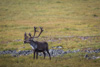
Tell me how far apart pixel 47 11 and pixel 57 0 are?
23599mm

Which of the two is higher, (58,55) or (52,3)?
(52,3)

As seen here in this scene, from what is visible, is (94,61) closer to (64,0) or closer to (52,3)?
(52,3)

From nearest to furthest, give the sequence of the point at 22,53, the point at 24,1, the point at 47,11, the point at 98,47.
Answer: the point at 22,53
the point at 98,47
the point at 47,11
the point at 24,1

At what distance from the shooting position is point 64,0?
91.9 m

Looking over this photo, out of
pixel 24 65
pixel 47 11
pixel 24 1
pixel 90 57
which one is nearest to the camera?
pixel 24 65

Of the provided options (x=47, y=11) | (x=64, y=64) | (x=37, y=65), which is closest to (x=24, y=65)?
(x=37, y=65)

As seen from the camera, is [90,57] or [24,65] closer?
[24,65]

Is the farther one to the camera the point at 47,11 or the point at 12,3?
the point at 12,3

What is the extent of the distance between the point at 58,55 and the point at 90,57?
2.72 m

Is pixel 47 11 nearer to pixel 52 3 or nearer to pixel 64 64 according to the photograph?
pixel 52 3

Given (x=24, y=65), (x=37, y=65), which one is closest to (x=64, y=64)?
(x=37, y=65)

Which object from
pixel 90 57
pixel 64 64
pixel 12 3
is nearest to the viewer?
pixel 64 64

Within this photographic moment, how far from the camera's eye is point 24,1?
8581 centimetres

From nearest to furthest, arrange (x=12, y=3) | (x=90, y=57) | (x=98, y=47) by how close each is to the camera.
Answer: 1. (x=90, y=57)
2. (x=98, y=47)
3. (x=12, y=3)
